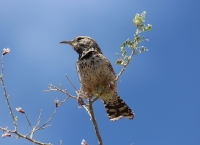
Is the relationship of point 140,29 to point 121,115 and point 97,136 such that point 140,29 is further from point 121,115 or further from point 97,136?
point 121,115

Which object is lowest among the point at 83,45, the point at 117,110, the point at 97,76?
the point at 117,110

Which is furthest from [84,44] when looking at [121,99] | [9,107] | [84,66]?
[9,107]

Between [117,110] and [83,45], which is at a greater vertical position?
[83,45]

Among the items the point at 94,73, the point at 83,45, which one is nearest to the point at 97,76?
the point at 94,73

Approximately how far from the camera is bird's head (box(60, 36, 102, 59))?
5.77m

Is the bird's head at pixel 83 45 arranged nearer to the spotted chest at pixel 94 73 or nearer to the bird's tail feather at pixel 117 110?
the spotted chest at pixel 94 73

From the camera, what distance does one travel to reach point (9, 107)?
3699 millimetres

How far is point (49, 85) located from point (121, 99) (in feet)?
7.13

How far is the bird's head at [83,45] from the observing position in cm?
577

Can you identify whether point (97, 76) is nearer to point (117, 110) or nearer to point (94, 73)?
point (94, 73)

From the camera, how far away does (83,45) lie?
591cm

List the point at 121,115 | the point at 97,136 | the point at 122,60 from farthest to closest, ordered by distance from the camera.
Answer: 1. the point at 121,115
2. the point at 122,60
3. the point at 97,136

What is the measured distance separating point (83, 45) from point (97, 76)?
3.52ft

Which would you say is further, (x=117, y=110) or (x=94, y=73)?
(x=117, y=110)
